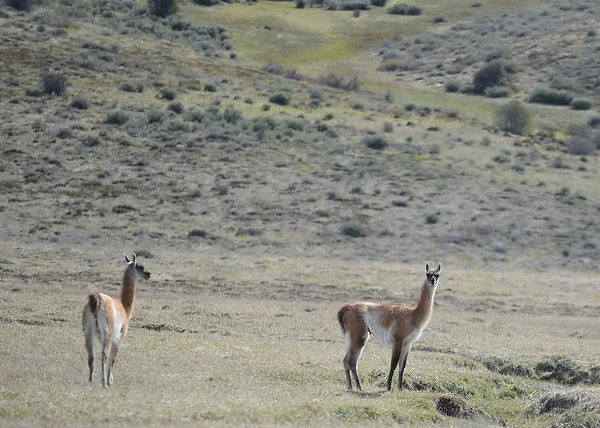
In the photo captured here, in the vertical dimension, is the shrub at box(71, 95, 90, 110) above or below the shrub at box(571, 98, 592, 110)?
above

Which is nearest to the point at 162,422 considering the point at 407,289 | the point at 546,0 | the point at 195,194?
the point at 407,289

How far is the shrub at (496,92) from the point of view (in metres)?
73.8

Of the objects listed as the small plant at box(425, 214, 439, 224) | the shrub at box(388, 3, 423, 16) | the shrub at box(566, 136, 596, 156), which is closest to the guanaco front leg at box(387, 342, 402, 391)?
the small plant at box(425, 214, 439, 224)

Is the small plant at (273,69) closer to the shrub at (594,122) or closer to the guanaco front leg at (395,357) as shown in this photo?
the shrub at (594,122)

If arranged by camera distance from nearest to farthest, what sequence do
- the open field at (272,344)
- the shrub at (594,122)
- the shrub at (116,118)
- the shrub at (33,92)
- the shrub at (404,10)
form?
the open field at (272,344) → the shrub at (116,118) → the shrub at (33,92) → the shrub at (594,122) → the shrub at (404,10)

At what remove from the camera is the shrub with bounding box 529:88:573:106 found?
73500 mm

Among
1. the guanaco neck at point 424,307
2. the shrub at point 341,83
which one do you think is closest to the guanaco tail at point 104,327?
the guanaco neck at point 424,307

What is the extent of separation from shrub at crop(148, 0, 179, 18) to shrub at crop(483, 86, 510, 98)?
2422 centimetres

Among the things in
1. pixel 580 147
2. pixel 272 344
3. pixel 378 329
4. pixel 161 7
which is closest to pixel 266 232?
pixel 272 344

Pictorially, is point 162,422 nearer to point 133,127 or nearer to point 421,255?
point 421,255

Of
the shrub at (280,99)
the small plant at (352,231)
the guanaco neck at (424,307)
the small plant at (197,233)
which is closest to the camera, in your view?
the guanaco neck at (424,307)

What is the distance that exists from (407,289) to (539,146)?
94.8ft

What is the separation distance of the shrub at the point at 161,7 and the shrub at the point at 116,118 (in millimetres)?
29326

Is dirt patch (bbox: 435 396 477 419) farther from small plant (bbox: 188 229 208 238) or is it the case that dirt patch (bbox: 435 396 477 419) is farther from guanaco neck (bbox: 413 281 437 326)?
small plant (bbox: 188 229 208 238)
